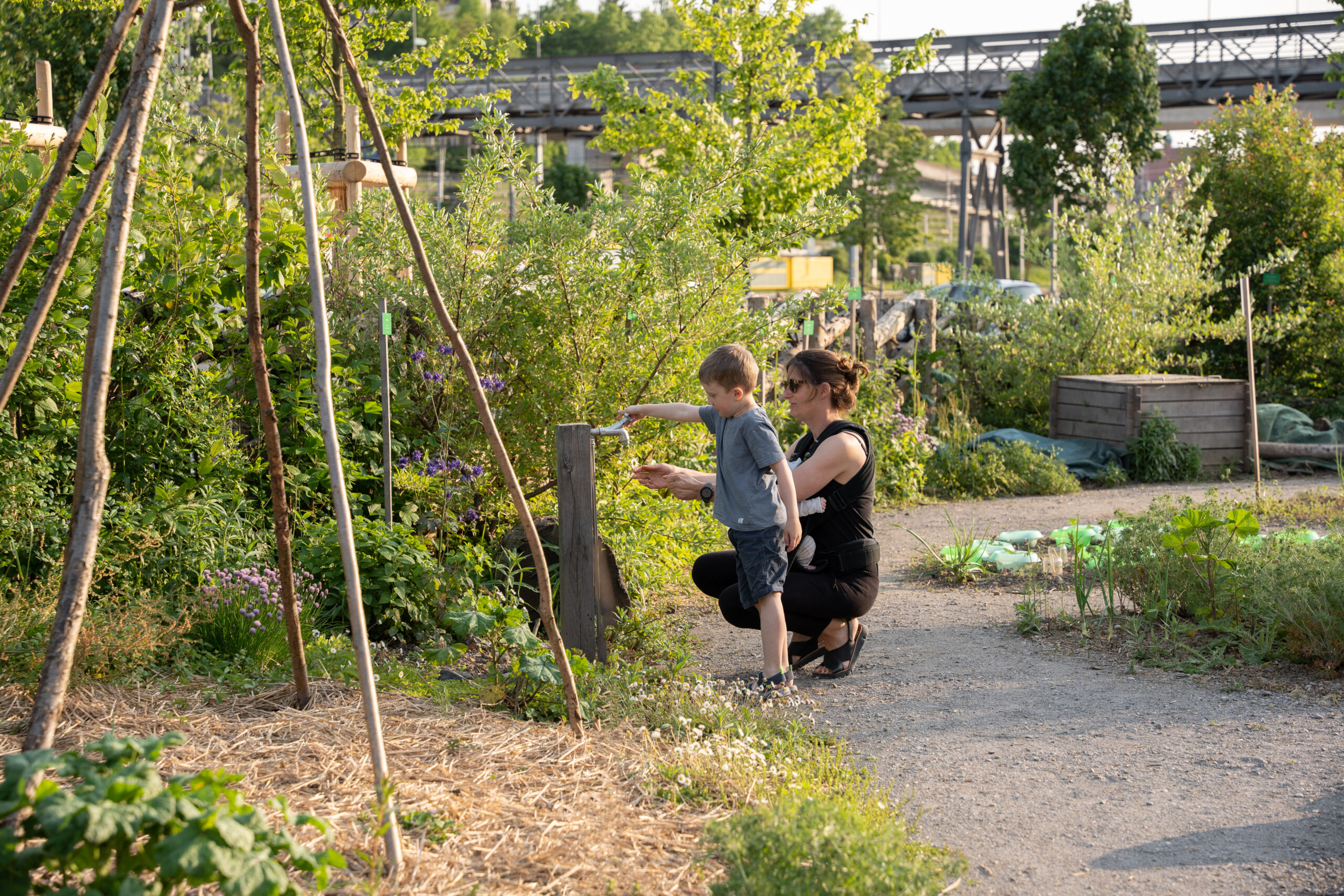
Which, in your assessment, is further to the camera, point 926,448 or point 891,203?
point 891,203

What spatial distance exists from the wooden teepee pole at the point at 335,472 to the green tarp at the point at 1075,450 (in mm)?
7317

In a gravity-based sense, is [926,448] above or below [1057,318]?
below

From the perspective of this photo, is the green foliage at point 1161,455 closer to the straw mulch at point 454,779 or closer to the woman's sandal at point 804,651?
the woman's sandal at point 804,651

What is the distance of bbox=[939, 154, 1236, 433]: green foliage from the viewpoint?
1044 centimetres

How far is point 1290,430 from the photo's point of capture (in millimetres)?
9797

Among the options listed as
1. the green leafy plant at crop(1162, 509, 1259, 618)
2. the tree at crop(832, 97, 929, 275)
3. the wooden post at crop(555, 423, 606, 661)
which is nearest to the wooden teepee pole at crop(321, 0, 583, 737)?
the wooden post at crop(555, 423, 606, 661)

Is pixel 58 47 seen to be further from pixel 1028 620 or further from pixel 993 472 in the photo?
pixel 1028 620

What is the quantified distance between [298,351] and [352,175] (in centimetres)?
173

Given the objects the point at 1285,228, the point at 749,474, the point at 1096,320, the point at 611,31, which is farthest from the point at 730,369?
the point at 611,31

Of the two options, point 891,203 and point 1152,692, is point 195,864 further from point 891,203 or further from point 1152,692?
point 891,203

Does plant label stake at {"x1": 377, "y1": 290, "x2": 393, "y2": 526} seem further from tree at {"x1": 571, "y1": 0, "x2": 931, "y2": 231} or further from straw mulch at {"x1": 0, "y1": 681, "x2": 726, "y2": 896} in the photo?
tree at {"x1": 571, "y1": 0, "x2": 931, "y2": 231}

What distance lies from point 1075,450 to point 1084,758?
6339 mm

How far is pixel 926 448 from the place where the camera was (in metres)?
8.50

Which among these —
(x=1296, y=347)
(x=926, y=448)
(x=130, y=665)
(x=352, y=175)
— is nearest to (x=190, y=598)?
(x=130, y=665)
